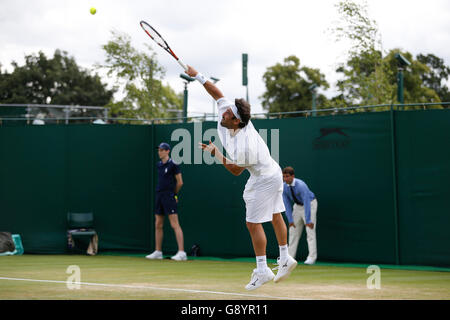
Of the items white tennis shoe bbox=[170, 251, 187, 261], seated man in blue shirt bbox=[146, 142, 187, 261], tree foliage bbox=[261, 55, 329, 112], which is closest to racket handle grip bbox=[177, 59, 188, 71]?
seated man in blue shirt bbox=[146, 142, 187, 261]

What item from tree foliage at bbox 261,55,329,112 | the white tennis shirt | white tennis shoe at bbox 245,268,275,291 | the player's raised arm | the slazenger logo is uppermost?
tree foliage at bbox 261,55,329,112

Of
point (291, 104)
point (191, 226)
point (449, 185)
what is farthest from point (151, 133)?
point (291, 104)

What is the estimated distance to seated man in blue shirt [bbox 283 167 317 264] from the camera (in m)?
11.1

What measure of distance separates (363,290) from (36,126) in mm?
8877

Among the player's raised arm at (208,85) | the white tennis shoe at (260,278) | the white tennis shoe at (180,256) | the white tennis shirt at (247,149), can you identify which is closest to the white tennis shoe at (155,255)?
the white tennis shoe at (180,256)

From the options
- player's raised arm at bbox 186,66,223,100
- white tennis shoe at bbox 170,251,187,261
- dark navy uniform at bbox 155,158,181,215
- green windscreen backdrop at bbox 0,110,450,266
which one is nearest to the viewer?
player's raised arm at bbox 186,66,223,100

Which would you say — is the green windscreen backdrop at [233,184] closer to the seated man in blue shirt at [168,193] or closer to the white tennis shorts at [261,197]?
the seated man in blue shirt at [168,193]

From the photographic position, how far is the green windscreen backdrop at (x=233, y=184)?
10672 mm

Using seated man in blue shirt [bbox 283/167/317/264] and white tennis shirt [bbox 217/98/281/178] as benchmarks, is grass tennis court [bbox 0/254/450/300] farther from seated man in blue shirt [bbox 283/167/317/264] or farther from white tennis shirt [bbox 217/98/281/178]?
white tennis shirt [bbox 217/98/281/178]

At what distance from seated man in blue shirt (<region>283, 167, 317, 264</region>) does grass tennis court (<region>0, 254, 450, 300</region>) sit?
51 centimetres

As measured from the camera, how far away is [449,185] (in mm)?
10367

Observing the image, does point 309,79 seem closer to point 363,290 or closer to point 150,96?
point 150,96

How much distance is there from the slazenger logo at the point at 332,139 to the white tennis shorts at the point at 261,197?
16.5 feet

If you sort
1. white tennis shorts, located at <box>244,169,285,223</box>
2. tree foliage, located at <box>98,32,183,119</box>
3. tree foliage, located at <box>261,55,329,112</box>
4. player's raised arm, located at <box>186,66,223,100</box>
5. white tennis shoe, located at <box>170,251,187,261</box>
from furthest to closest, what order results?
tree foliage, located at <box>261,55,329,112</box>
tree foliage, located at <box>98,32,183,119</box>
white tennis shoe, located at <box>170,251,187,261</box>
player's raised arm, located at <box>186,66,223,100</box>
white tennis shorts, located at <box>244,169,285,223</box>
